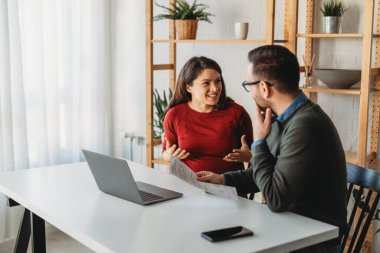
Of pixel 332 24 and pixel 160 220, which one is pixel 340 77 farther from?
pixel 160 220

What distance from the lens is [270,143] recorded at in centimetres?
197

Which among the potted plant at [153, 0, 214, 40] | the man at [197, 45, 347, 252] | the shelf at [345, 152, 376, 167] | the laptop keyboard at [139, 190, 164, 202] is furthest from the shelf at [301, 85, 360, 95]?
the laptop keyboard at [139, 190, 164, 202]

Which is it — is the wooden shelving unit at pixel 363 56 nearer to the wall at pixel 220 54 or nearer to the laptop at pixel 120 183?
the wall at pixel 220 54

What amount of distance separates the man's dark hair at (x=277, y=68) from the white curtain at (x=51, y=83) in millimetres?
2115

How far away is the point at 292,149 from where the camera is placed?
173cm

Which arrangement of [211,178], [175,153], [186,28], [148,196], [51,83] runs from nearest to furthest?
[148,196]
[211,178]
[175,153]
[186,28]
[51,83]

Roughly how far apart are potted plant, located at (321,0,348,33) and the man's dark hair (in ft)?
4.11

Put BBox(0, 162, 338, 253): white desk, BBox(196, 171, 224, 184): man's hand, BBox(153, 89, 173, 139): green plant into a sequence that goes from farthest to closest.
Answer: BBox(153, 89, 173, 139): green plant < BBox(196, 171, 224, 184): man's hand < BBox(0, 162, 338, 253): white desk

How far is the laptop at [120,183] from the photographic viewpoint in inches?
74.0

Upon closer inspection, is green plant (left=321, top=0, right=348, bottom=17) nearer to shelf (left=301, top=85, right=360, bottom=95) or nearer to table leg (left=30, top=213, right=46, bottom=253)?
shelf (left=301, top=85, right=360, bottom=95)

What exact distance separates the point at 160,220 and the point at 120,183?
0.26m

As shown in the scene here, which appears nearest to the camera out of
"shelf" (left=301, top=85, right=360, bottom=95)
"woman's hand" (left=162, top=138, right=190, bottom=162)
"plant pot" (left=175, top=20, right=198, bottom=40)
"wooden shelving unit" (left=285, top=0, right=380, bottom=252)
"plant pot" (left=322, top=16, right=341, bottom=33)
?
"woman's hand" (left=162, top=138, right=190, bottom=162)

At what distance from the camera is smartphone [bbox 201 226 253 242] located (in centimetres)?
156

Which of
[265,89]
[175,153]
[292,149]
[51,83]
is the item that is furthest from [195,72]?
[51,83]
